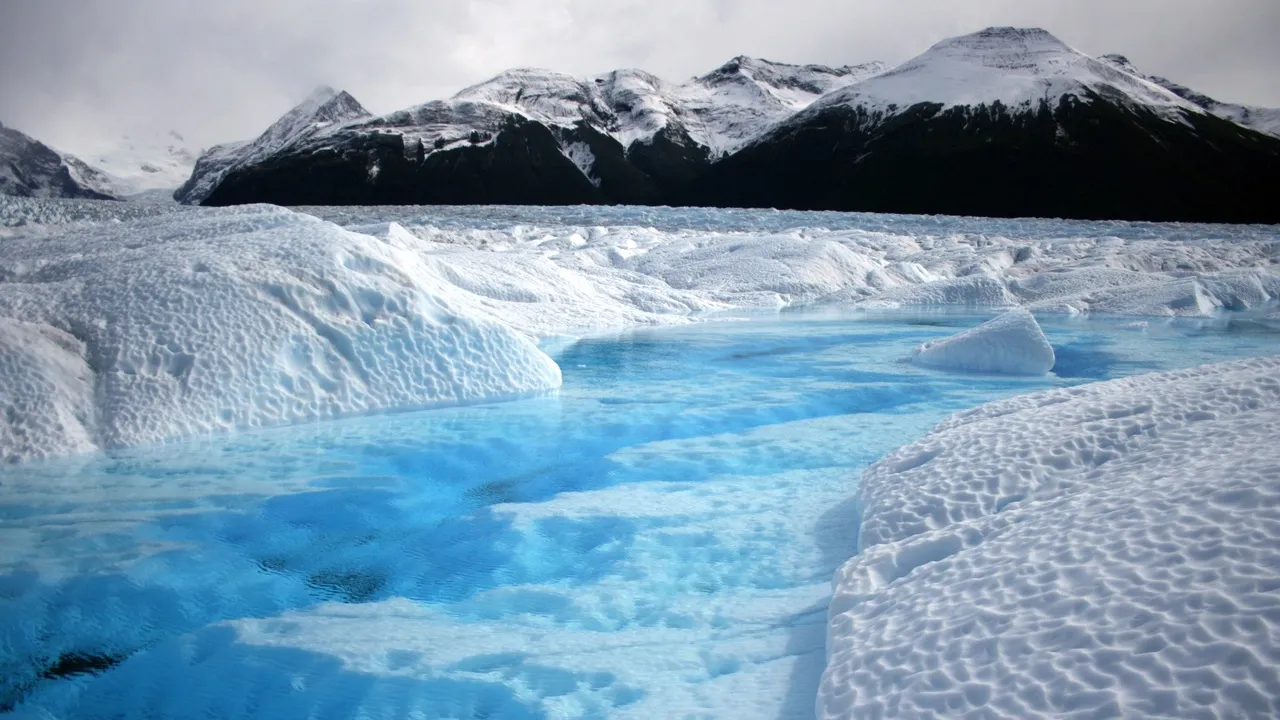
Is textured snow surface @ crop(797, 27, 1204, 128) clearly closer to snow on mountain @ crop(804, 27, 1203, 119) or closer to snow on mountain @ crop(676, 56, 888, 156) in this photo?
snow on mountain @ crop(804, 27, 1203, 119)

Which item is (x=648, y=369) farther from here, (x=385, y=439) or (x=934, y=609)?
(x=934, y=609)

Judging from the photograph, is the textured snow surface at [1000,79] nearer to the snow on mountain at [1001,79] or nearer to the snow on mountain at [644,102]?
the snow on mountain at [1001,79]

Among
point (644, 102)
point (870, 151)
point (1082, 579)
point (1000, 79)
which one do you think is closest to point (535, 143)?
point (644, 102)

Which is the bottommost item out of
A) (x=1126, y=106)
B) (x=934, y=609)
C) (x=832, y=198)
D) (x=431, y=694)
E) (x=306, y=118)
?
(x=431, y=694)

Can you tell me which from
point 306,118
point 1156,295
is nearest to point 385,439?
point 1156,295

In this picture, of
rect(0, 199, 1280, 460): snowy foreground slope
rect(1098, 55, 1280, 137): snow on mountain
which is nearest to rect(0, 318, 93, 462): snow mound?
rect(0, 199, 1280, 460): snowy foreground slope

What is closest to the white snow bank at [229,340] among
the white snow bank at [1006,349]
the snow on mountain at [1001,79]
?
the white snow bank at [1006,349]
